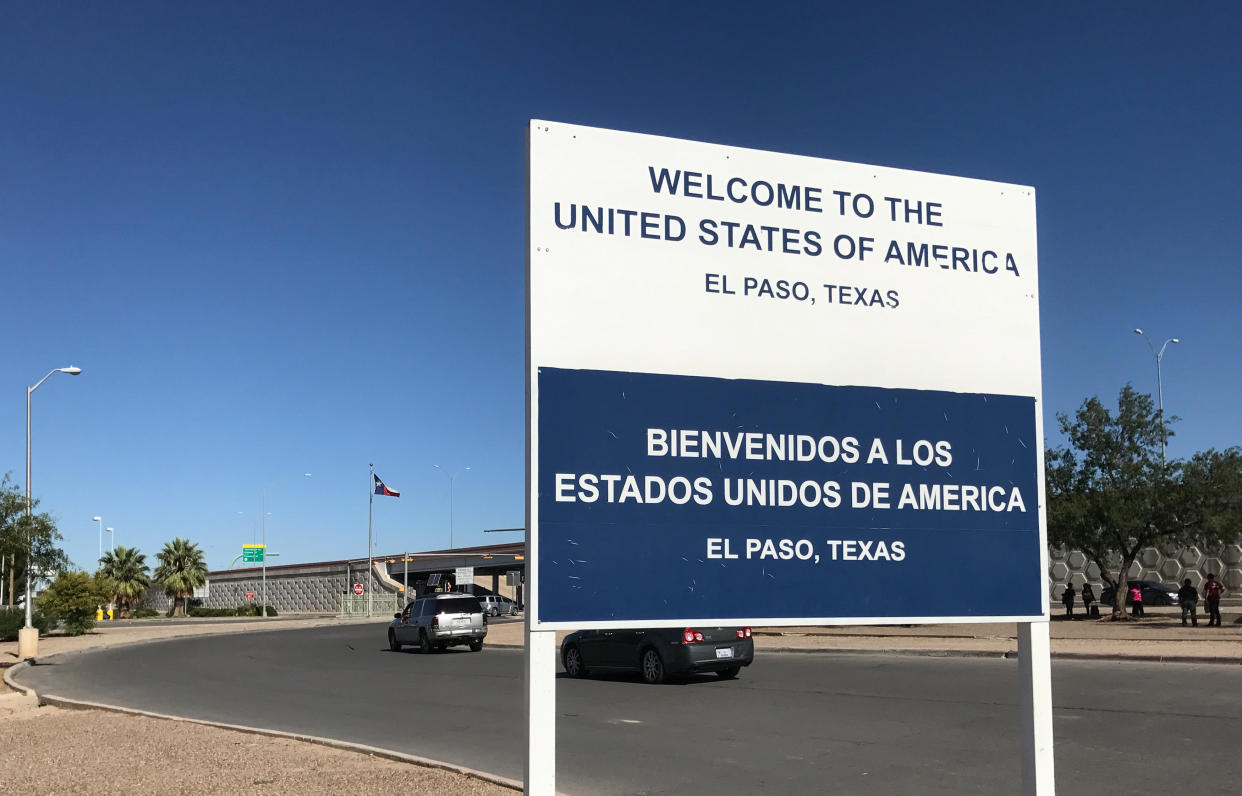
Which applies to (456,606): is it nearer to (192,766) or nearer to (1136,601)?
(192,766)

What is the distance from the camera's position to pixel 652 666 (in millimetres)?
19766

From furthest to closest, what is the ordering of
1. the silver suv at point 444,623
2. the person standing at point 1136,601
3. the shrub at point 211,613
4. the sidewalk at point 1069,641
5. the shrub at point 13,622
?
the shrub at point 211,613 → the shrub at point 13,622 → the person standing at point 1136,601 → the silver suv at point 444,623 → the sidewalk at point 1069,641

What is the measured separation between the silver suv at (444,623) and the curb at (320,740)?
14252 mm

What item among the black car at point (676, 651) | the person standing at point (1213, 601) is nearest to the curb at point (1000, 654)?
the black car at point (676, 651)

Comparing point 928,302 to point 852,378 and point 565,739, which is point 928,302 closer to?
point 852,378

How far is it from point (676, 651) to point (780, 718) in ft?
17.0

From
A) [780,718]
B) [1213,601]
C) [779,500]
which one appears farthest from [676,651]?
[1213,601]

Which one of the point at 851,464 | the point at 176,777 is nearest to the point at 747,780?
the point at 176,777

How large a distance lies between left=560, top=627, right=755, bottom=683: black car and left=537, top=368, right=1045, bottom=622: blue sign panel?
13768 mm

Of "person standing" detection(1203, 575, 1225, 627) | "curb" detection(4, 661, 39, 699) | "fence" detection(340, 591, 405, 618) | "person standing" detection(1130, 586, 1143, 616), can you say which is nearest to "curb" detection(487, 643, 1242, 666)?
"person standing" detection(1203, 575, 1225, 627)

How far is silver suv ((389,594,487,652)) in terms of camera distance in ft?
105

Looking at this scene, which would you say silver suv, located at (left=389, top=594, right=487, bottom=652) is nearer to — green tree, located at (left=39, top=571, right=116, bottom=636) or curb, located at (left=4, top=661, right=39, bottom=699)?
curb, located at (left=4, top=661, right=39, bottom=699)

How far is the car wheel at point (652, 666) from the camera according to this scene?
19.6m

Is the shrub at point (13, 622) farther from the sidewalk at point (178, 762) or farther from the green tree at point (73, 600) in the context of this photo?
the sidewalk at point (178, 762)
